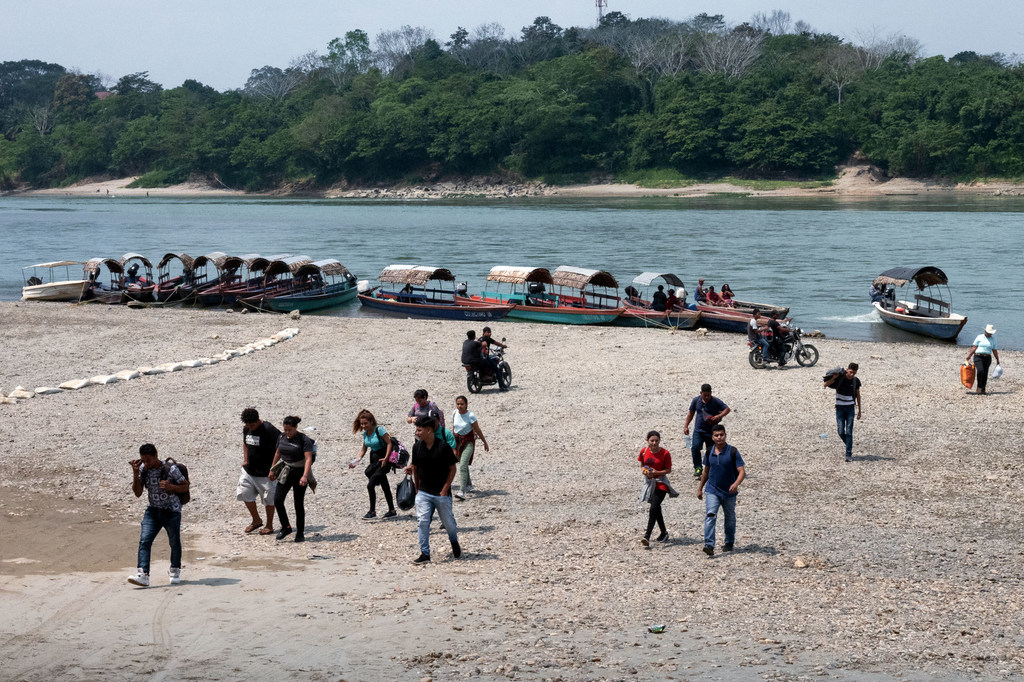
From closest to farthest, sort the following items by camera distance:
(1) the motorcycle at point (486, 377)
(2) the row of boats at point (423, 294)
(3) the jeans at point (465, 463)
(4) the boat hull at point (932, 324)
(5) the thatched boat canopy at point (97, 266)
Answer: (3) the jeans at point (465, 463) < (1) the motorcycle at point (486, 377) < (4) the boat hull at point (932, 324) < (2) the row of boats at point (423, 294) < (5) the thatched boat canopy at point (97, 266)

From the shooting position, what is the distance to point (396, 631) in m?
9.11

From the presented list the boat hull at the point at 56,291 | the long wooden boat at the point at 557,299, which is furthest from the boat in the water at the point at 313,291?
the boat hull at the point at 56,291

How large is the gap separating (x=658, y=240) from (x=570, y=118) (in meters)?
59.1

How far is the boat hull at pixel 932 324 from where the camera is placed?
29636mm

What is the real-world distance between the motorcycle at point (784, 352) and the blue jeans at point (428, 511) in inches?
517

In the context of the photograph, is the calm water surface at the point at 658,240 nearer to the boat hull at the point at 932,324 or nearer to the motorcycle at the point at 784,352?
the boat hull at the point at 932,324

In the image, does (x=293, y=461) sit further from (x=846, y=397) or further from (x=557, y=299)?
(x=557, y=299)

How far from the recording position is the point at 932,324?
1182 inches

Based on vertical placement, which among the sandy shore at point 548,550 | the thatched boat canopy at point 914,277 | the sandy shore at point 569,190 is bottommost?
the sandy shore at point 548,550

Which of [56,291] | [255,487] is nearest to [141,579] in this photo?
[255,487]

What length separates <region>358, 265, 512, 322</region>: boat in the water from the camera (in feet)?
112

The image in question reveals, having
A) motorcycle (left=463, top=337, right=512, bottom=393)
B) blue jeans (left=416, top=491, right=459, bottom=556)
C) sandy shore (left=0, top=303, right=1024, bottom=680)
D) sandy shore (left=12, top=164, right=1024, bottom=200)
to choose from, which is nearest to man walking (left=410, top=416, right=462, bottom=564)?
blue jeans (left=416, top=491, right=459, bottom=556)

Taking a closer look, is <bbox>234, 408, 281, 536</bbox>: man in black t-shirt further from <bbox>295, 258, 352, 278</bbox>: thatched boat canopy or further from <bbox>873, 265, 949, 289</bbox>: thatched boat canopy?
<bbox>295, 258, 352, 278</bbox>: thatched boat canopy

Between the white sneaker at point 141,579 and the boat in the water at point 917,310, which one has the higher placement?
the boat in the water at point 917,310
